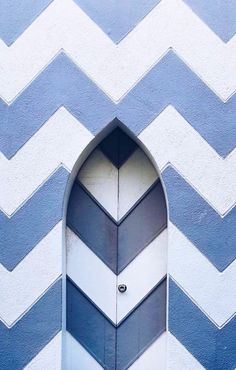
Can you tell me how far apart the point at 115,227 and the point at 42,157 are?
46 cm

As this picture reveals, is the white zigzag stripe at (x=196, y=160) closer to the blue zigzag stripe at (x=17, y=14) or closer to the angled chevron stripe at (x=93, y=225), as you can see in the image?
the angled chevron stripe at (x=93, y=225)

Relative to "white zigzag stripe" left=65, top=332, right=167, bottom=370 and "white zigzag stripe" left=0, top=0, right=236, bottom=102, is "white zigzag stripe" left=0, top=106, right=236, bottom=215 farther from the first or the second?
"white zigzag stripe" left=65, top=332, right=167, bottom=370

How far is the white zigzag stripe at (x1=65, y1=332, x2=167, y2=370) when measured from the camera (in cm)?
280

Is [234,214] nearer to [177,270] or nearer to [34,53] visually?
[177,270]

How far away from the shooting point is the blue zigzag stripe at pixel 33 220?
2684mm

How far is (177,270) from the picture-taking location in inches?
105

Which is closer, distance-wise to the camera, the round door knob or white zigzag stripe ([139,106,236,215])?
white zigzag stripe ([139,106,236,215])

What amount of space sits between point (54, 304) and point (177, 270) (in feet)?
1.77

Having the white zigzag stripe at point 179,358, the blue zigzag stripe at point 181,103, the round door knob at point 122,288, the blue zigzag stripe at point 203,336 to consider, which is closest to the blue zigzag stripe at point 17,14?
the blue zigzag stripe at point 181,103

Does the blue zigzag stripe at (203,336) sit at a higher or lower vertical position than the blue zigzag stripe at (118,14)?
lower

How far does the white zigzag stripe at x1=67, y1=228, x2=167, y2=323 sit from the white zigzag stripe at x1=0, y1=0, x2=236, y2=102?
70 cm

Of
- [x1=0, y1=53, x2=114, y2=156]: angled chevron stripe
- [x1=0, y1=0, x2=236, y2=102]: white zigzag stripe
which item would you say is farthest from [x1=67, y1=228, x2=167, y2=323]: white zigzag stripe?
[x1=0, y1=0, x2=236, y2=102]: white zigzag stripe

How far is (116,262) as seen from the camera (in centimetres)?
283

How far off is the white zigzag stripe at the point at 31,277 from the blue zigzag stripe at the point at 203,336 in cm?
54
